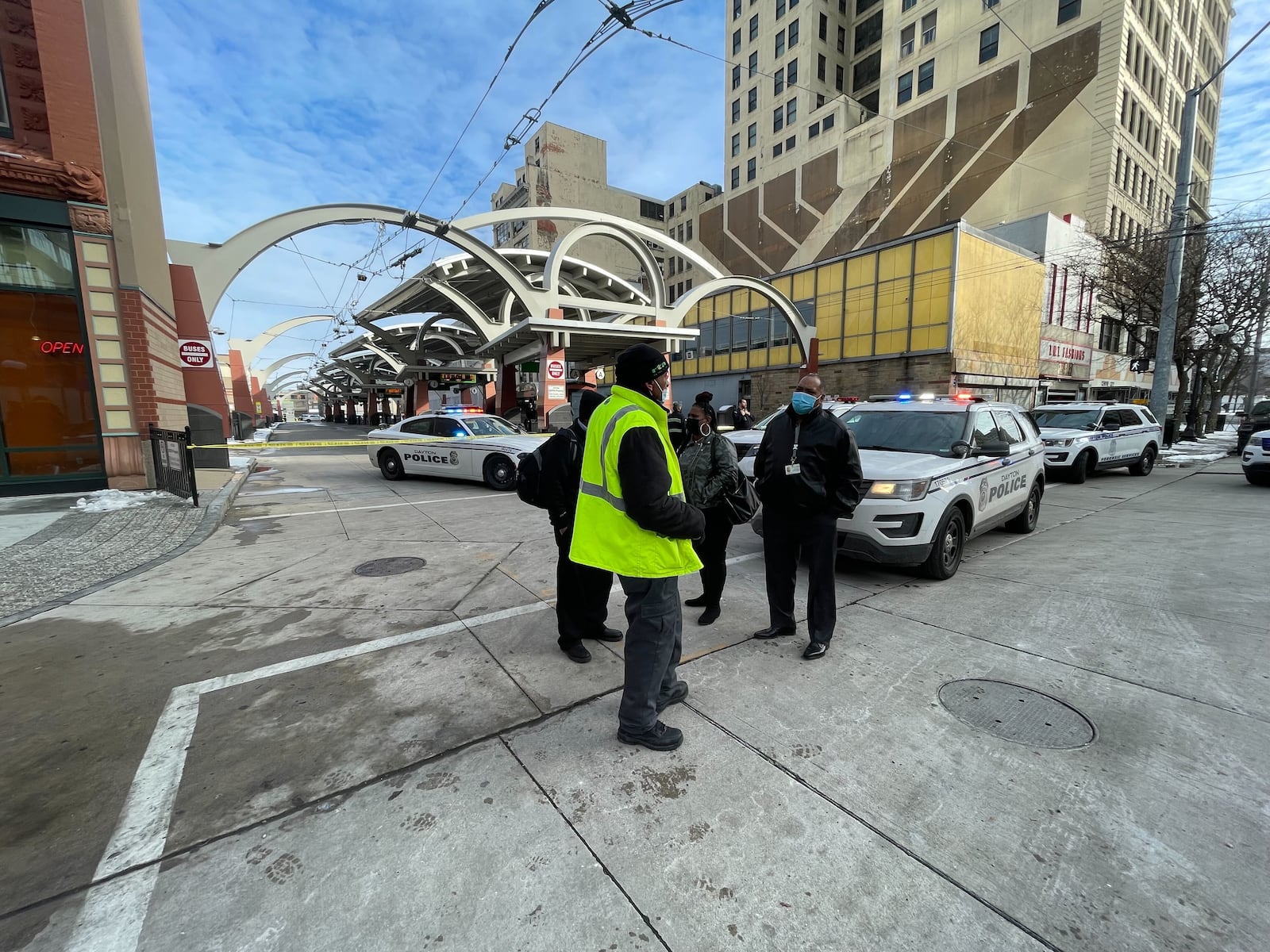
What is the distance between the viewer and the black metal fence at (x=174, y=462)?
8.41 meters

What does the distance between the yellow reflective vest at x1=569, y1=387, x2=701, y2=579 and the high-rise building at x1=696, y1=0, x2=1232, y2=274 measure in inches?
1446

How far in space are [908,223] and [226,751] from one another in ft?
146

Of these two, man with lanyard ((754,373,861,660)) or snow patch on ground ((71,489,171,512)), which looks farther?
snow patch on ground ((71,489,171,512))

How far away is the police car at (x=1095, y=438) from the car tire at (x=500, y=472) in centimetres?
1152

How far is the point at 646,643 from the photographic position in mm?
2631

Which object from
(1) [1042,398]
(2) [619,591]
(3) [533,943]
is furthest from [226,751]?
(1) [1042,398]

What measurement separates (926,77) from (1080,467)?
Result: 39087mm

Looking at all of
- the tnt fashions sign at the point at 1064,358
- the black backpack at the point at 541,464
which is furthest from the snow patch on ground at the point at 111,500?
the tnt fashions sign at the point at 1064,358

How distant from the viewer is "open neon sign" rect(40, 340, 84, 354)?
29.2 feet

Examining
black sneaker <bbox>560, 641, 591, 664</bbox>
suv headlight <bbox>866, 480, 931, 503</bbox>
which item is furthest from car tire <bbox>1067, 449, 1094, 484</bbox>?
black sneaker <bbox>560, 641, 591, 664</bbox>

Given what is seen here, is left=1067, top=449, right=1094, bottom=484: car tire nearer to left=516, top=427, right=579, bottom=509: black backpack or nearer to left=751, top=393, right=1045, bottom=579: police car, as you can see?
left=751, top=393, right=1045, bottom=579: police car

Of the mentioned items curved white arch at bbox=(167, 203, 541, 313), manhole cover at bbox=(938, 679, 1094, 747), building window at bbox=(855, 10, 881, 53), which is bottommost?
manhole cover at bbox=(938, 679, 1094, 747)

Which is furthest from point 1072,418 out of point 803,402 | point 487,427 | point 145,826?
point 145,826

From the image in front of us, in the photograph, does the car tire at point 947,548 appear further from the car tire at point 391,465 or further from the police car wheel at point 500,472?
the car tire at point 391,465
